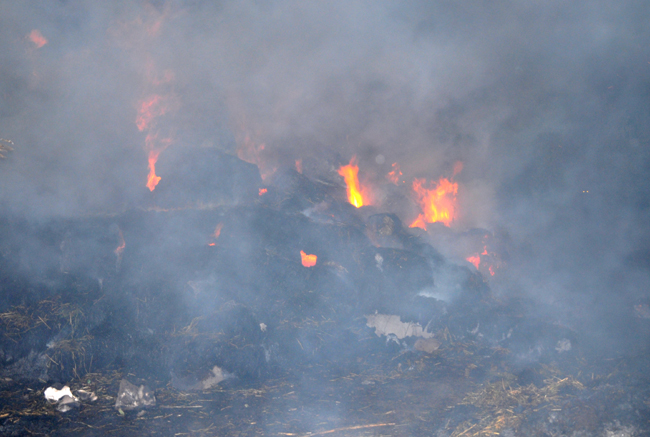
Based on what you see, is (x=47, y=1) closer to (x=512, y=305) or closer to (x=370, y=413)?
(x=370, y=413)

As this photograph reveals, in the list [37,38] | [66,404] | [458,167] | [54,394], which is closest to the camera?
[66,404]

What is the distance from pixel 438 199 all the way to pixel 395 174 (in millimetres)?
1552

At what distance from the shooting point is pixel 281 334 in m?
8.08

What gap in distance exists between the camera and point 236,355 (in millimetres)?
7379

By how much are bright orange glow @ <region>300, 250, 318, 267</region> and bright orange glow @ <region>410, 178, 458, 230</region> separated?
13.7ft

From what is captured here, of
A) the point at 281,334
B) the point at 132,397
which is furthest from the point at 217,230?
the point at 132,397

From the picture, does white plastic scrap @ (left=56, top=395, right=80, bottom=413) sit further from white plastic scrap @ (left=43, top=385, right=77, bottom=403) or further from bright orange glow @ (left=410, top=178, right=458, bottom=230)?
bright orange glow @ (left=410, top=178, right=458, bottom=230)

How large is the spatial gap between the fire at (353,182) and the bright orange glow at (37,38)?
7987mm

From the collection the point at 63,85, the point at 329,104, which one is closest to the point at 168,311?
the point at 63,85

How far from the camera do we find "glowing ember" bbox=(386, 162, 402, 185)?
39.6ft

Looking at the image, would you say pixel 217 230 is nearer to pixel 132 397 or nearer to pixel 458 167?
pixel 132 397

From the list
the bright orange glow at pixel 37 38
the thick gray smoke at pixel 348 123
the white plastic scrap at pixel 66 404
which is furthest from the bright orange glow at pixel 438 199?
the bright orange glow at pixel 37 38

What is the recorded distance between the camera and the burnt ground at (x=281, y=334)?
5.86 metres

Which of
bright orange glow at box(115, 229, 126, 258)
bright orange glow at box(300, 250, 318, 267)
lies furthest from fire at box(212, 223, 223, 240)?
bright orange glow at box(300, 250, 318, 267)
